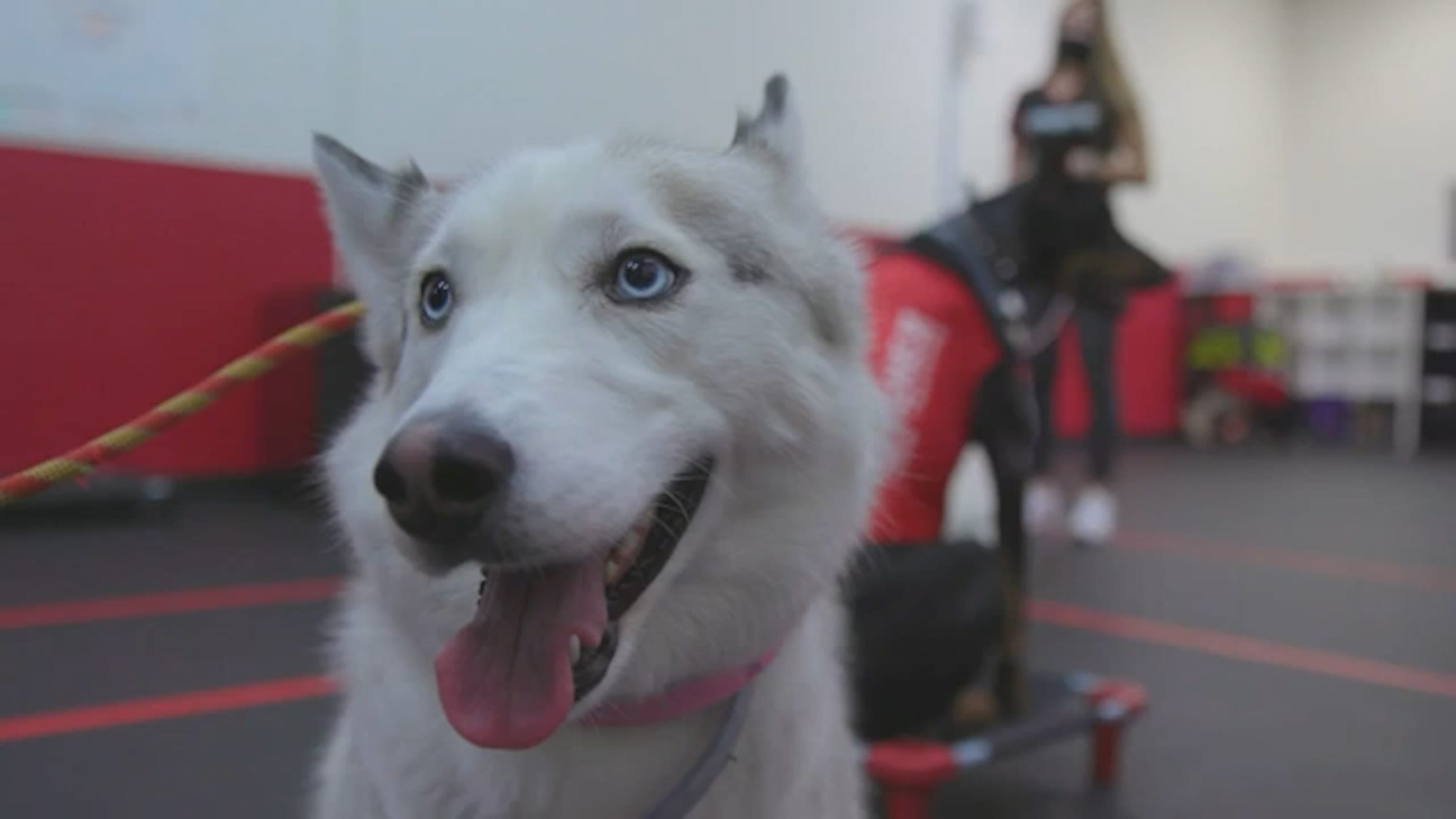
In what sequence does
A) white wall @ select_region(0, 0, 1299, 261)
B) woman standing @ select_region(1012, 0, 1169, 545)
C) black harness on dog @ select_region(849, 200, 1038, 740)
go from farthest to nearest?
1. white wall @ select_region(0, 0, 1299, 261)
2. woman standing @ select_region(1012, 0, 1169, 545)
3. black harness on dog @ select_region(849, 200, 1038, 740)

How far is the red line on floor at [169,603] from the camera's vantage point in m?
3.20

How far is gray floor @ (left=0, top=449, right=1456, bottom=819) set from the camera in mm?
2240

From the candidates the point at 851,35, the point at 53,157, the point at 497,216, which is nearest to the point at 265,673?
the point at 497,216

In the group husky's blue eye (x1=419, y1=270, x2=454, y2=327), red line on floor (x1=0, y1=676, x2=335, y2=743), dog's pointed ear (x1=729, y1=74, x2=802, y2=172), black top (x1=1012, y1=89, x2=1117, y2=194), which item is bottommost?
red line on floor (x1=0, y1=676, x2=335, y2=743)

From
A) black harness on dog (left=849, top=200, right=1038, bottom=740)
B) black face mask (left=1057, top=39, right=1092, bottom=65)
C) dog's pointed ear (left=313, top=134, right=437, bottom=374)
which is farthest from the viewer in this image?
black face mask (left=1057, top=39, right=1092, bottom=65)

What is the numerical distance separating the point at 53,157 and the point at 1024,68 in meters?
6.51

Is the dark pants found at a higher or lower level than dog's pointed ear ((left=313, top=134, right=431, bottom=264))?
lower

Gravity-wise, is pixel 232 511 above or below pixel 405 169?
below

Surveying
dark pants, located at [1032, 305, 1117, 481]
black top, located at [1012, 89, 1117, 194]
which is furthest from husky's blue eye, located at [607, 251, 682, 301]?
Answer: dark pants, located at [1032, 305, 1117, 481]

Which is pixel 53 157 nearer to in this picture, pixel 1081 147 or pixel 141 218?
pixel 141 218

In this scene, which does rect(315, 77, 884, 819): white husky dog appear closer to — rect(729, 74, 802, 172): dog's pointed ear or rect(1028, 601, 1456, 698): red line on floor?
rect(729, 74, 802, 172): dog's pointed ear

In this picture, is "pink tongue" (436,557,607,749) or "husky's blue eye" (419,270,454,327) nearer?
"pink tongue" (436,557,607,749)

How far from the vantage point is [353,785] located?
48.9 inches

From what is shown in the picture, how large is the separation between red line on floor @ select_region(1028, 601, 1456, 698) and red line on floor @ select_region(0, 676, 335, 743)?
213 cm
